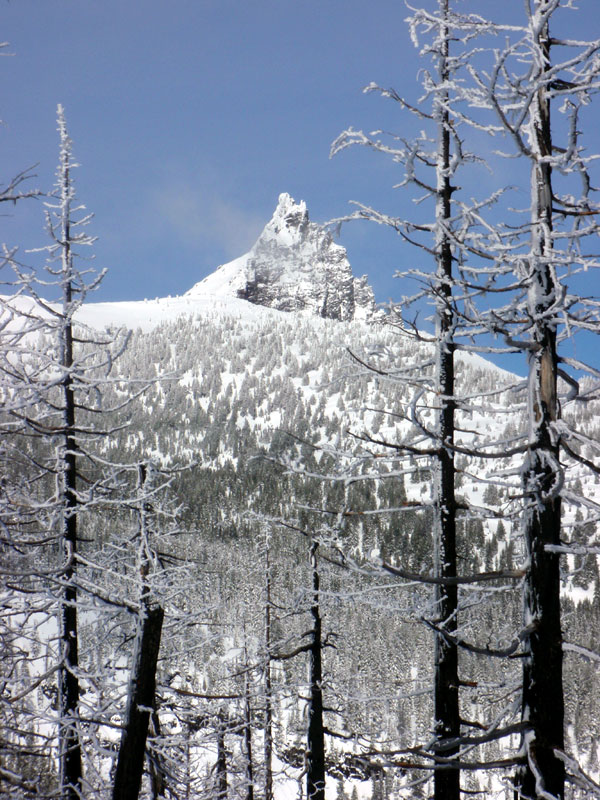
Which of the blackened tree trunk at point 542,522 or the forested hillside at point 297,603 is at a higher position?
the blackened tree trunk at point 542,522

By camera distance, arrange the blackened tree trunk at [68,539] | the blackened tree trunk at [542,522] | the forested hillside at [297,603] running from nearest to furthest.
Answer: the blackened tree trunk at [542,522]
the forested hillside at [297,603]
the blackened tree trunk at [68,539]

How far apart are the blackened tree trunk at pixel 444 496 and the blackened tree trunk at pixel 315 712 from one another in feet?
16.9

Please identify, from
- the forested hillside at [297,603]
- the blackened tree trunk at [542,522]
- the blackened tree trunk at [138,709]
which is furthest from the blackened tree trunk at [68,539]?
the blackened tree trunk at [542,522]

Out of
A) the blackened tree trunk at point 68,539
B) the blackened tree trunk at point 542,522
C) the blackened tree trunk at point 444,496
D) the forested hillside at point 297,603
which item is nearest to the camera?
the blackened tree trunk at point 542,522

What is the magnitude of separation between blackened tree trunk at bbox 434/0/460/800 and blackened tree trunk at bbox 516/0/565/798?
1.12 m

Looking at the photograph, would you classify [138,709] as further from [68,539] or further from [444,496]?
[68,539]

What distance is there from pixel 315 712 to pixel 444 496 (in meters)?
7.57

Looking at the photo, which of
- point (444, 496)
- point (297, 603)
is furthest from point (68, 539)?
point (444, 496)

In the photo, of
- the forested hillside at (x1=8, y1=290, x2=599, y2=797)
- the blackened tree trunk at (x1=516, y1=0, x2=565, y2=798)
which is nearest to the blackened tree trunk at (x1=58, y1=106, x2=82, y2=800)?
the forested hillside at (x1=8, y1=290, x2=599, y2=797)

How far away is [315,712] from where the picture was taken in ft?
37.8

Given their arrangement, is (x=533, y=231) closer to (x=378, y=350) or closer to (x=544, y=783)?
(x=378, y=350)

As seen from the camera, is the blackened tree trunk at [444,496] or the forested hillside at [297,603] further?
the forested hillside at [297,603]

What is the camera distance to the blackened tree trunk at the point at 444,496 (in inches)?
231

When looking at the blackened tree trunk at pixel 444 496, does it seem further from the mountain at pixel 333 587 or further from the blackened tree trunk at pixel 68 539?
the blackened tree trunk at pixel 68 539
